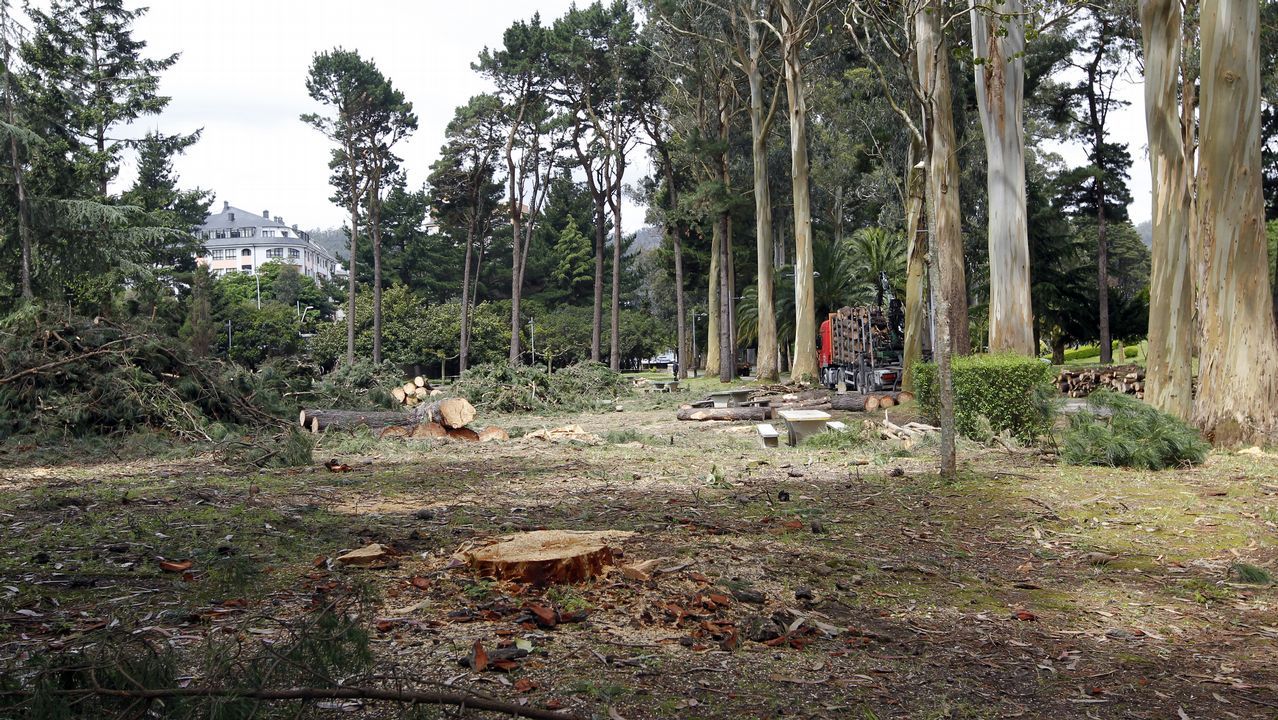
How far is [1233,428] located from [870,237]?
31906 mm

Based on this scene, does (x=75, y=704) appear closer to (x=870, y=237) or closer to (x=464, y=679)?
(x=464, y=679)

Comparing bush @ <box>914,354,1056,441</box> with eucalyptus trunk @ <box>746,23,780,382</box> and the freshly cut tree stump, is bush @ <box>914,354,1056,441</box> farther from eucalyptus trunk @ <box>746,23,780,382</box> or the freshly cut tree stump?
eucalyptus trunk @ <box>746,23,780,382</box>

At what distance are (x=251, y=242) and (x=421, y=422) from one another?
13529 cm

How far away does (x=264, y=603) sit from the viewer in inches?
193

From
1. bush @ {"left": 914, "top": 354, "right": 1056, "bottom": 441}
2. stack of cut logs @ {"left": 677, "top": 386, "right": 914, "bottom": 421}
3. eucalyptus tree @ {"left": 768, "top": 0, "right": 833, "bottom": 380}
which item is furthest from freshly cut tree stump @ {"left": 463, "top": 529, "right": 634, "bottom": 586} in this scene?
eucalyptus tree @ {"left": 768, "top": 0, "right": 833, "bottom": 380}

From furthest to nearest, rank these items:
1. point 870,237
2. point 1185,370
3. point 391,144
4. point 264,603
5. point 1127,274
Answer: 1. point 1127,274
2. point 391,144
3. point 870,237
4. point 1185,370
5. point 264,603

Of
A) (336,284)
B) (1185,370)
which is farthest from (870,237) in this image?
(336,284)

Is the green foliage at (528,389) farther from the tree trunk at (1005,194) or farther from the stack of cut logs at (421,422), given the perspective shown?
the tree trunk at (1005,194)

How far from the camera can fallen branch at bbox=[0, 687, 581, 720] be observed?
3035 millimetres

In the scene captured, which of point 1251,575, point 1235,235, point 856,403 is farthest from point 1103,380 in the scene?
point 1251,575

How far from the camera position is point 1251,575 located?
5.99 meters

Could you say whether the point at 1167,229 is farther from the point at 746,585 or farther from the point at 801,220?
the point at 801,220

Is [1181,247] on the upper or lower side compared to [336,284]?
lower

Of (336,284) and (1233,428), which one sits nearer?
(1233,428)
